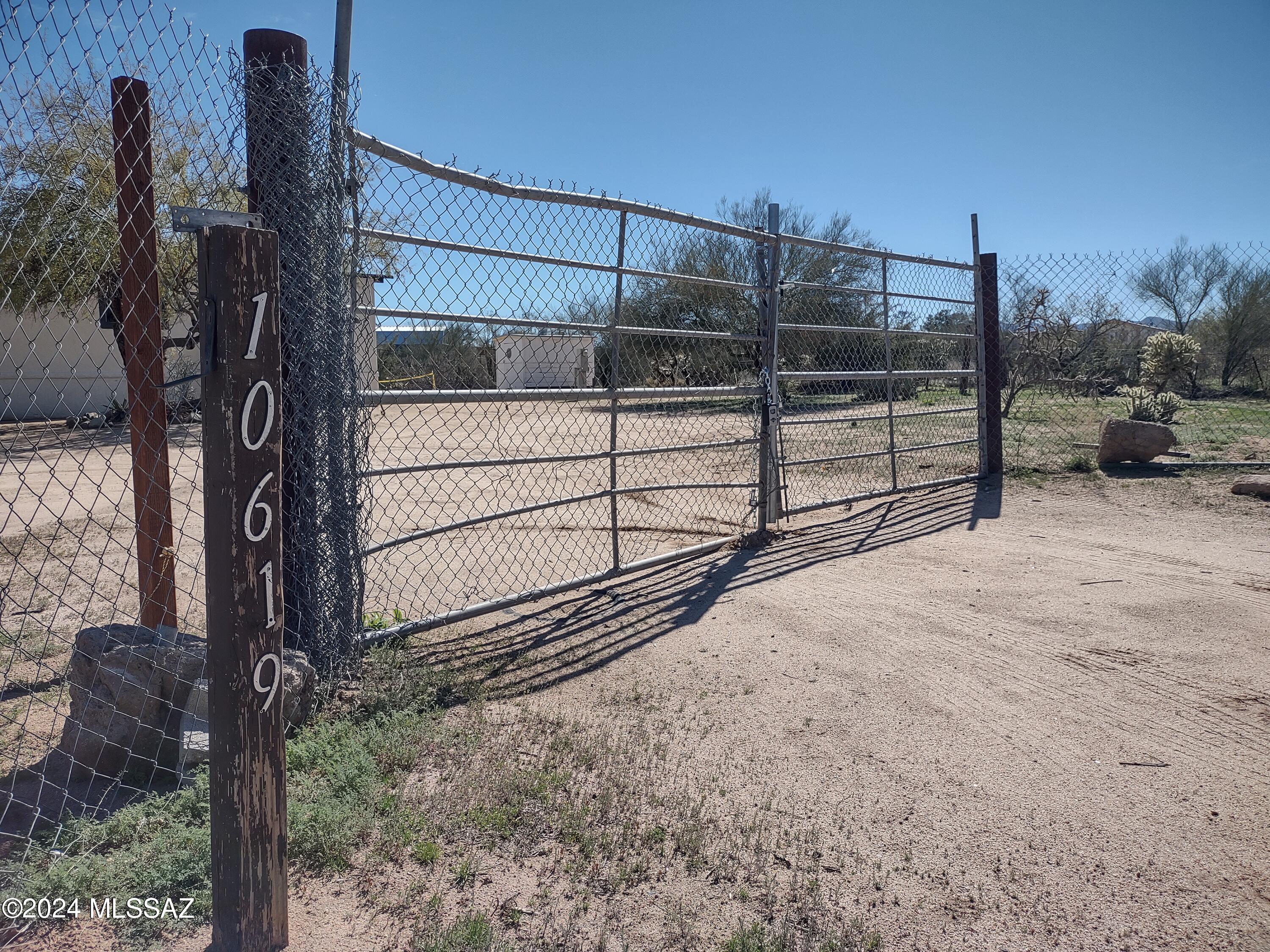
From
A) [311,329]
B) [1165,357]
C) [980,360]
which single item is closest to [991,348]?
[980,360]

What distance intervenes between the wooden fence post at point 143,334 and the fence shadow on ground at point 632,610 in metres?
1.26

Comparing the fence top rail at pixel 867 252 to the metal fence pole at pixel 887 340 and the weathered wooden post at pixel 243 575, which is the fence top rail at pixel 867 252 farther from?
the weathered wooden post at pixel 243 575

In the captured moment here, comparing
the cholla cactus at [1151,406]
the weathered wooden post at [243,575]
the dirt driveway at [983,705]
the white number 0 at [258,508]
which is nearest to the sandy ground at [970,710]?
the dirt driveway at [983,705]

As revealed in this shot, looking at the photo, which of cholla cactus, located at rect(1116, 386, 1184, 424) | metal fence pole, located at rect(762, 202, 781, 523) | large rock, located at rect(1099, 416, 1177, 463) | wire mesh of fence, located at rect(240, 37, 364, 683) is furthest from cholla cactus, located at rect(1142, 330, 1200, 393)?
wire mesh of fence, located at rect(240, 37, 364, 683)

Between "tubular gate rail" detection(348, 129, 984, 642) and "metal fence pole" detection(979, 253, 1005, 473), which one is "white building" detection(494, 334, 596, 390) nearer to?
"tubular gate rail" detection(348, 129, 984, 642)

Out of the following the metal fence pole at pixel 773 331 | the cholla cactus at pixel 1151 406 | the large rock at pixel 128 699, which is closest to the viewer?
the large rock at pixel 128 699

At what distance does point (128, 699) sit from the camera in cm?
314

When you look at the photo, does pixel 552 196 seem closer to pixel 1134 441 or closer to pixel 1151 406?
pixel 1134 441

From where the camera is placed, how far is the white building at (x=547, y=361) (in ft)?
16.0

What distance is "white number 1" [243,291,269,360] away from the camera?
7.00ft

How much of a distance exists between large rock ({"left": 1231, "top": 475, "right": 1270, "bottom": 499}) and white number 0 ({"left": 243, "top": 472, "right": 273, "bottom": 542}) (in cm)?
871

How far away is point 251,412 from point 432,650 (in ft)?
8.16

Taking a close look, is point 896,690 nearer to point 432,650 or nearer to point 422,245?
point 432,650

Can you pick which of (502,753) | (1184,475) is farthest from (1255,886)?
(1184,475)
